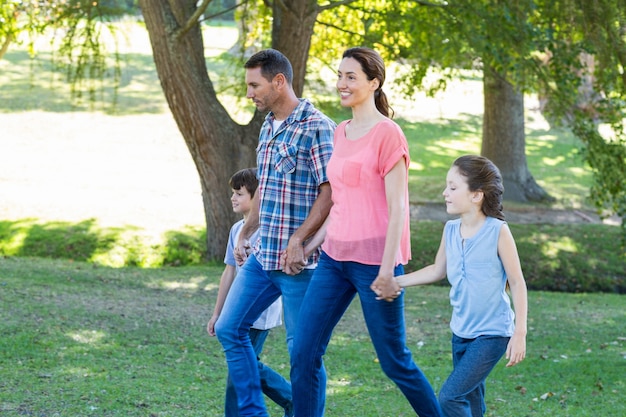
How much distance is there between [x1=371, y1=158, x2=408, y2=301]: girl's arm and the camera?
13.1 feet

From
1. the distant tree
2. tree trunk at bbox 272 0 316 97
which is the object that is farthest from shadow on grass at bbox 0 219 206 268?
tree trunk at bbox 272 0 316 97

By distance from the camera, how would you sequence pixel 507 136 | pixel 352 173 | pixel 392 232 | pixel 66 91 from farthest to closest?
pixel 66 91 → pixel 507 136 → pixel 352 173 → pixel 392 232

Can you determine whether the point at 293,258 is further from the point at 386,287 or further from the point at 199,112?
the point at 199,112

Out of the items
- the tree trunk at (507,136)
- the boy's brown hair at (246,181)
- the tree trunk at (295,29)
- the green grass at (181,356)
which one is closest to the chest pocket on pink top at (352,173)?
the boy's brown hair at (246,181)

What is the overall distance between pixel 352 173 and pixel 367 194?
12cm

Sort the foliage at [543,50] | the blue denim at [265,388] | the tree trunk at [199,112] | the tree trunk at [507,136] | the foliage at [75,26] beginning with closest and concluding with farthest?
the blue denim at [265,388] < the tree trunk at [199,112] < the foliage at [543,50] < the foliage at [75,26] < the tree trunk at [507,136]

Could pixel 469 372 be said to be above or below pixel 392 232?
below

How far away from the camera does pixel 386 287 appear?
4.00m

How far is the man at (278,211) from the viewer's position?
4477mm

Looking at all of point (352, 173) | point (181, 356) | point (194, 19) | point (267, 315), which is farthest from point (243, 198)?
point (194, 19)

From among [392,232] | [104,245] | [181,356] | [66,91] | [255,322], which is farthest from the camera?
[66,91]

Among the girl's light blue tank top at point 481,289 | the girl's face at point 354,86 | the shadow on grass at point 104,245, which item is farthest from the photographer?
the shadow on grass at point 104,245

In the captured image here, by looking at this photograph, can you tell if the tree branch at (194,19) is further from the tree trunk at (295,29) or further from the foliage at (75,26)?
the foliage at (75,26)

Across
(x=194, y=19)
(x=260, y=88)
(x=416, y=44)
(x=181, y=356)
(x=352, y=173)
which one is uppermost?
(x=194, y=19)
